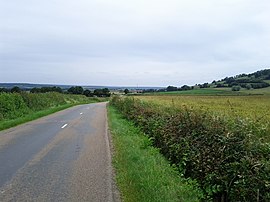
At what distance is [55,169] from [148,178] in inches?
104

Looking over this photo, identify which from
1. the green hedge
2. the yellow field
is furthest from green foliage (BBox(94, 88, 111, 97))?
the green hedge

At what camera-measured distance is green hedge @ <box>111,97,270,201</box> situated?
590 centimetres

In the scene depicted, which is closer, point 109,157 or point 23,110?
point 109,157

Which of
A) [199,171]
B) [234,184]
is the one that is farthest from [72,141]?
[234,184]

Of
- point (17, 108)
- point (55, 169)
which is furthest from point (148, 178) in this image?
point (17, 108)

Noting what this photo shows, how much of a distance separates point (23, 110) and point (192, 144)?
73.9ft

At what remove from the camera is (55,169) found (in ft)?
30.0

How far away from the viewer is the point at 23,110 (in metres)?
28.8

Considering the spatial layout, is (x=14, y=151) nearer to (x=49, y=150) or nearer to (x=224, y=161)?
(x=49, y=150)

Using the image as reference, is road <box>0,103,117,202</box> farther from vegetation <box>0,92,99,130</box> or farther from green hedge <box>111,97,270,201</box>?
vegetation <box>0,92,99,130</box>

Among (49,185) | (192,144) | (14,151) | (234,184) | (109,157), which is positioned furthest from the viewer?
(14,151)

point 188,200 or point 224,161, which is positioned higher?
point 224,161

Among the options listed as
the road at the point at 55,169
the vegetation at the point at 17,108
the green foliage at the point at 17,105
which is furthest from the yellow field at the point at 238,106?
the green foliage at the point at 17,105

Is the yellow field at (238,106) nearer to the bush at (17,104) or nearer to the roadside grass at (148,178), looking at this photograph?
the roadside grass at (148,178)
